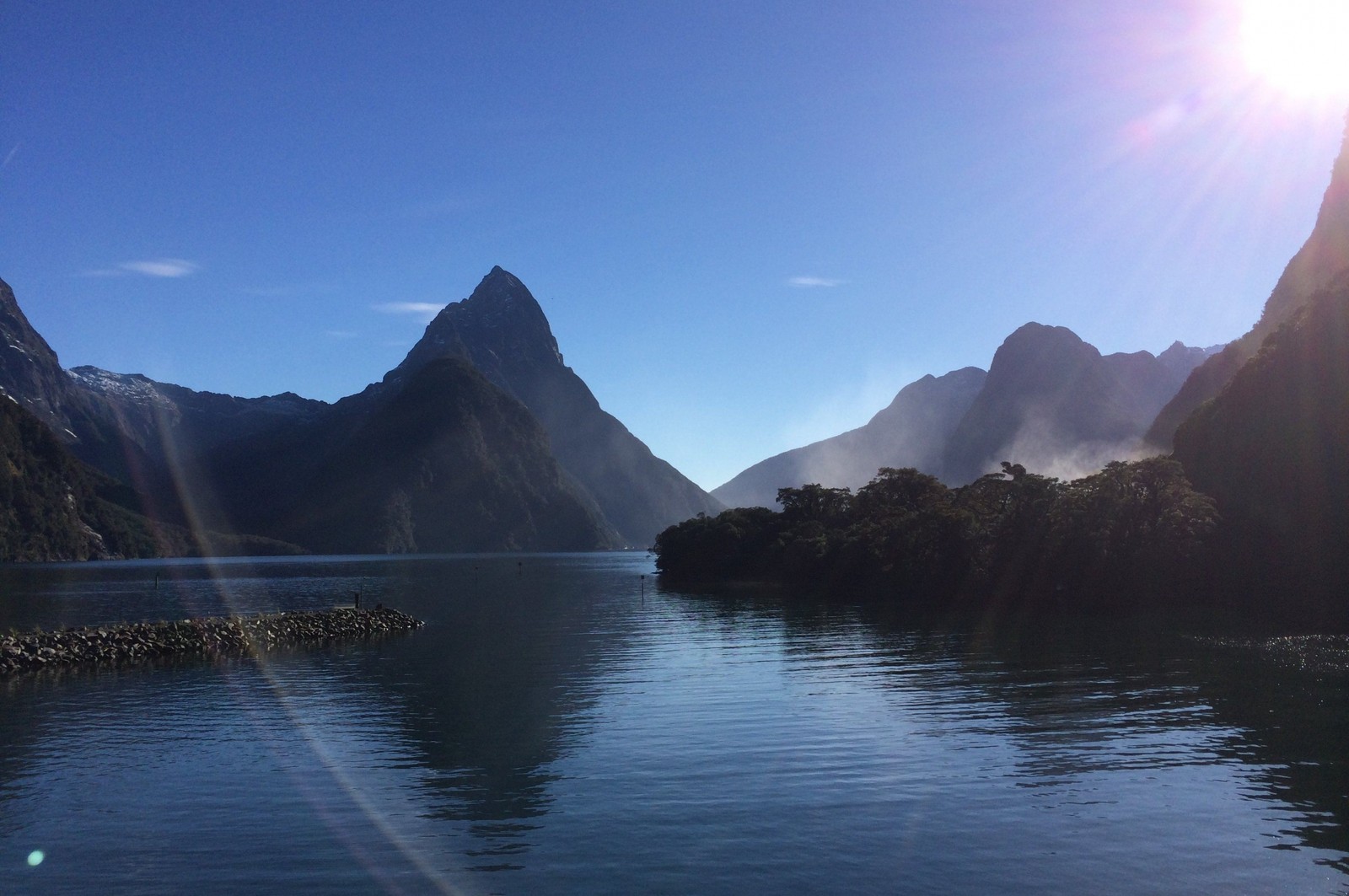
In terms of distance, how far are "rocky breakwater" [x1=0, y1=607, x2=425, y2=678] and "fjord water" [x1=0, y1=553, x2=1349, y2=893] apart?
497 cm

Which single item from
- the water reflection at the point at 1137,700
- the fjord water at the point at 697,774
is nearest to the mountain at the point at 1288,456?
the water reflection at the point at 1137,700

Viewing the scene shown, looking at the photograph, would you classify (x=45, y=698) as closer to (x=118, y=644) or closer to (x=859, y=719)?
(x=118, y=644)

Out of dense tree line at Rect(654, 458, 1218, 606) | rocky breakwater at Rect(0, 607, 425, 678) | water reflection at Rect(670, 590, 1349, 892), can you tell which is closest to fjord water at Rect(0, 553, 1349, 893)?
water reflection at Rect(670, 590, 1349, 892)

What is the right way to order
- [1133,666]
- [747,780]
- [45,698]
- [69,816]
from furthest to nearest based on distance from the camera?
1. [1133,666]
2. [45,698]
3. [747,780]
4. [69,816]

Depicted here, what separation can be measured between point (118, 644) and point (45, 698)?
1751 cm

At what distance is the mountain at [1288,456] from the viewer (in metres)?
95.2

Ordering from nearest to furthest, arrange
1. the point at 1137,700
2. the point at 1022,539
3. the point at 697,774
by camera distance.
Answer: the point at 697,774 → the point at 1137,700 → the point at 1022,539

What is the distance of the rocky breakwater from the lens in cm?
5603

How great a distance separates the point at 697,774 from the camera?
27469 millimetres

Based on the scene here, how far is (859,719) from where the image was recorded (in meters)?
35.5

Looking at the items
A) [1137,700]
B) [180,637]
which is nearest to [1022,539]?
[1137,700]

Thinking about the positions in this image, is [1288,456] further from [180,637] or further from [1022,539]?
[180,637]

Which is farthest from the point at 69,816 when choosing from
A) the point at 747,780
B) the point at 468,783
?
the point at 747,780

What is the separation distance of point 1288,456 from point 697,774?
10417cm
